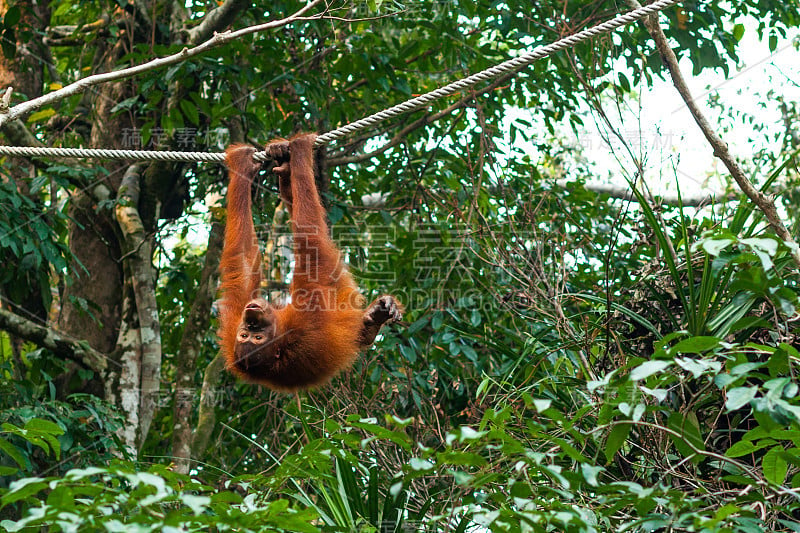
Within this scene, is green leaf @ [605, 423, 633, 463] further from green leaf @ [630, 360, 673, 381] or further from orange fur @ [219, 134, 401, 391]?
orange fur @ [219, 134, 401, 391]

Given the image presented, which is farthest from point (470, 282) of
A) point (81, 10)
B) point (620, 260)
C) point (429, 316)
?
point (81, 10)

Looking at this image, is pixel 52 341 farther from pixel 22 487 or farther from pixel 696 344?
pixel 696 344

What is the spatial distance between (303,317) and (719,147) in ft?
7.91

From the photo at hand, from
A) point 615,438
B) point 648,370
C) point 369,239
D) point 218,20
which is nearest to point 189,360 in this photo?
point 369,239

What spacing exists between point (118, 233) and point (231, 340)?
281 cm

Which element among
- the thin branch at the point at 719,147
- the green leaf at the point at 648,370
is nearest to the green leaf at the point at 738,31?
the thin branch at the point at 719,147

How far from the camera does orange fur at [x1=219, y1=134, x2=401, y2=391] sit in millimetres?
4324

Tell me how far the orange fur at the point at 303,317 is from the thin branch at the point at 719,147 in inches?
76.2

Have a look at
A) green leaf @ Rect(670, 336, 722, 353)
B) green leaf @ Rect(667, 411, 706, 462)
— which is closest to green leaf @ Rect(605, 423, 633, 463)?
green leaf @ Rect(667, 411, 706, 462)

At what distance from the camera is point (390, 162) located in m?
7.51

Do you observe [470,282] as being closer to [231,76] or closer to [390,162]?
[390,162]

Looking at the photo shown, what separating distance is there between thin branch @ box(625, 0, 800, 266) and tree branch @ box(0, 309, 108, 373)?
469 centimetres

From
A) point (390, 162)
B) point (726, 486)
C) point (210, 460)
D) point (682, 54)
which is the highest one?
point (682, 54)

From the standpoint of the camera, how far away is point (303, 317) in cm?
443
